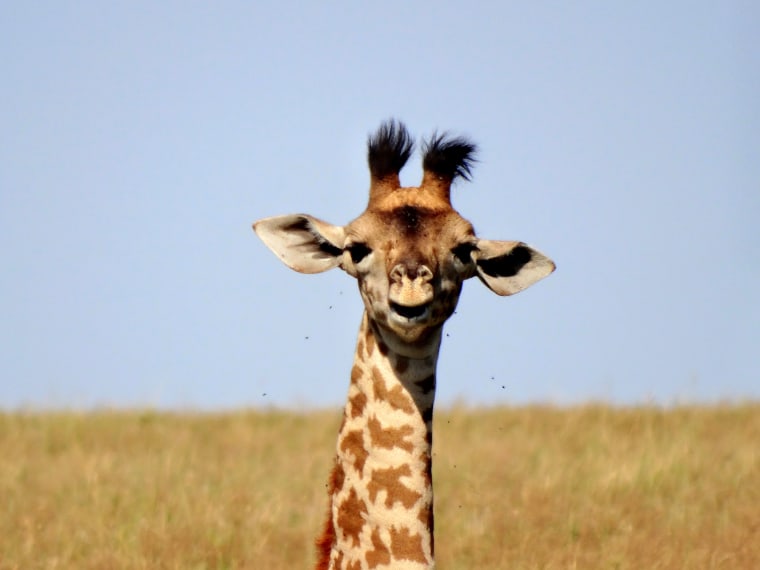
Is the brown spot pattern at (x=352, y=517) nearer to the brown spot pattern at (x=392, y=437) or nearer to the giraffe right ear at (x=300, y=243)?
the brown spot pattern at (x=392, y=437)

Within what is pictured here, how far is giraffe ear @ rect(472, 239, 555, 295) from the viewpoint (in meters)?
6.61

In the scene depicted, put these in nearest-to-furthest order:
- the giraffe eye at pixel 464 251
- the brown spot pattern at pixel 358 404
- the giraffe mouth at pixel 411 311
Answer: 1. the giraffe mouth at pixel 411 311
2. the brown spot pattern at pixel 358 404
3. the giraffe eye at pixel 464 251

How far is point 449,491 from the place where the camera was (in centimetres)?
1150

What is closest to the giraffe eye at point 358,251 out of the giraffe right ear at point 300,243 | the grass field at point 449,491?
the giraffe right ear at point 300,243

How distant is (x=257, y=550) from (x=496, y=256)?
12.9 ft

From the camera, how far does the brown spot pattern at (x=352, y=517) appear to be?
610 centimetres

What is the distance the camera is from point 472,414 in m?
15.5

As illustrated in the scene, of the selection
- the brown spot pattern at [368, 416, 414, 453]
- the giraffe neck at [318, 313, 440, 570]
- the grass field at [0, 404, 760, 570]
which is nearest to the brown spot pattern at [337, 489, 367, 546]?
the giraffe neck at [318, 313, 440, 570]

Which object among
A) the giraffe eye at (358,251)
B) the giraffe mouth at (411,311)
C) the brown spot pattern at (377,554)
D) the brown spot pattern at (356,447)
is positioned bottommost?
the brown spot pattern at (377,554)

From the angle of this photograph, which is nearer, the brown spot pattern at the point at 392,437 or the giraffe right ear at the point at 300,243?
the brown spot pattern at the point at 392,437

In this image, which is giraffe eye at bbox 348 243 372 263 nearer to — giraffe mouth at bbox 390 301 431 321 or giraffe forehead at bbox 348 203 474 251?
giraffe forehead at bbox 348 203 474 251

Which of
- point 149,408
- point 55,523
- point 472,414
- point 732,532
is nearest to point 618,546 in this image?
point 732,532

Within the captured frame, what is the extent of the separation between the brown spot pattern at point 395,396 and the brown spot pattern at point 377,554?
59cm

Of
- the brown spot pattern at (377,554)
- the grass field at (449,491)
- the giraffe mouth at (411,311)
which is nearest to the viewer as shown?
the giraffe mouth at (411,311)
